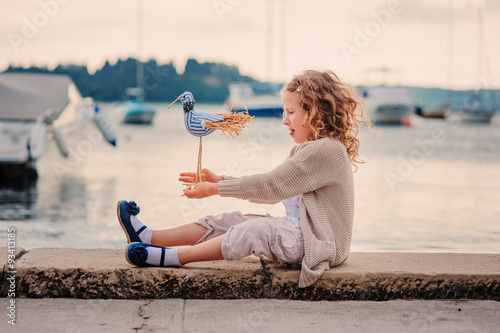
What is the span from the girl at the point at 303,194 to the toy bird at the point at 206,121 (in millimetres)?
238

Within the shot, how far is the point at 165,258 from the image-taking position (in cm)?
325

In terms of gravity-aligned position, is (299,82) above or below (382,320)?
above

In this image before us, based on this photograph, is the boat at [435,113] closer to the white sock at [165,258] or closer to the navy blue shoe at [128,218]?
the navy blue shoe at [128,218]

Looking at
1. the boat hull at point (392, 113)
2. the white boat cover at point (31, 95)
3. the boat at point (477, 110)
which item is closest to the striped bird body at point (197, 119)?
the white boat cover at point (31, 95)

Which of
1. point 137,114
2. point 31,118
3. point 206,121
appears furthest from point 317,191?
point 137,114

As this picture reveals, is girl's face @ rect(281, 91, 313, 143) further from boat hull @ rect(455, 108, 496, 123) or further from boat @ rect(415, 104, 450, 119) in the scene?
boat @ rect(415, 104, 450, 119)

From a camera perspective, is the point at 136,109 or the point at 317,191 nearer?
the point at 317,191

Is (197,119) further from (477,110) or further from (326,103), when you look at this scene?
(477,110)

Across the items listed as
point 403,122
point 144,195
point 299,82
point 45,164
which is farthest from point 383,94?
point 299,82

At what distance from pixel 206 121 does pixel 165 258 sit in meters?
0.78

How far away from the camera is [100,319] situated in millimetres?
2834

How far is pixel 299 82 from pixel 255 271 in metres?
1.09

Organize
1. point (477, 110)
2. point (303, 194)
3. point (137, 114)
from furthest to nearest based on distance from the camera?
point (477, 110)
point (137, 114)
point (303, 194)

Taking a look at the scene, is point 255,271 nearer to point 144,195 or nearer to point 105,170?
point 144,195
